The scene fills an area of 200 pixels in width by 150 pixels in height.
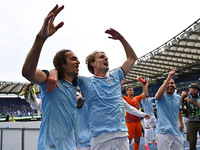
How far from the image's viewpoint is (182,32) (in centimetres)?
2008

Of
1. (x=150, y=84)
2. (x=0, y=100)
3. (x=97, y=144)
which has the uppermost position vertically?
(x=97, y=144)

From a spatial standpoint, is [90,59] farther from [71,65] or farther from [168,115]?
[168,115]

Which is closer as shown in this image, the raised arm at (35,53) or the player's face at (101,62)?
the raised arm at (35,53)

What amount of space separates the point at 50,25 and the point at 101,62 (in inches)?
49.1

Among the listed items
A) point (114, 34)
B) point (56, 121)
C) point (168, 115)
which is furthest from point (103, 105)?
point (168, 115)

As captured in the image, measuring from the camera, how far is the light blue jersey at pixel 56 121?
171cm

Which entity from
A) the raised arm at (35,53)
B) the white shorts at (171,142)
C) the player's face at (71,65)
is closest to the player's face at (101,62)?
the player's face at (71,65)

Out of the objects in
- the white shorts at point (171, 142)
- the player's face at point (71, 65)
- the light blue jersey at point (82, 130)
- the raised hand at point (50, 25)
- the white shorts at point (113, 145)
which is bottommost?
the white shorts at point (171, 142)

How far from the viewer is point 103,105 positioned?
241cm

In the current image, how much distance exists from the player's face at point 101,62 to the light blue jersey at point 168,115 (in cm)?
172

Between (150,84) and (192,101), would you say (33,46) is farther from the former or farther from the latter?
(150,84)

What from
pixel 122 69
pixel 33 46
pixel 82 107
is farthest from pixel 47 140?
pixel 82 107

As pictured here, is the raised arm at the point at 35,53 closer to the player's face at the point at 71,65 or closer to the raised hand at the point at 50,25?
the raised hand at the point at 50,25

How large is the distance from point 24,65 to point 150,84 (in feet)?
113
